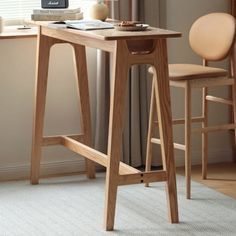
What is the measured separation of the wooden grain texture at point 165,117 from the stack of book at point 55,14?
860 millimetres

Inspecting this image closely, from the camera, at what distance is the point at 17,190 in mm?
4266

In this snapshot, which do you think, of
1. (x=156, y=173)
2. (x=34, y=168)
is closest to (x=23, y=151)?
(x=34, y=168)

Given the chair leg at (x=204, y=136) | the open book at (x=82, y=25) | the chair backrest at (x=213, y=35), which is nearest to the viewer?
the open book at (x=82, y=25)

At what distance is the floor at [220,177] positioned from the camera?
4.28m

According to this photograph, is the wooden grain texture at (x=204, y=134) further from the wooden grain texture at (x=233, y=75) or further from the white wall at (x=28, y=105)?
the white wall at (x=28, y=105)

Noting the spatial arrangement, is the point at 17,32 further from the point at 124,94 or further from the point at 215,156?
the point at 215,156

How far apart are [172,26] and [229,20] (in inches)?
24.5

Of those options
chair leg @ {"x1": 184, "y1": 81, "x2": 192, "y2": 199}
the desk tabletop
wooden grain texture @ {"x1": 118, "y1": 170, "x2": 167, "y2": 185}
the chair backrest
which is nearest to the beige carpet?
chair leg @ {"x1": 184, "y1": 81, "x2": 192, "y2": 199}

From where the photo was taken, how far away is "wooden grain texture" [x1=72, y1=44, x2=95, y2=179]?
4410 millimetres

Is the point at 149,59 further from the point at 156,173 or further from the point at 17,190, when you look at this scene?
the point at 17,190

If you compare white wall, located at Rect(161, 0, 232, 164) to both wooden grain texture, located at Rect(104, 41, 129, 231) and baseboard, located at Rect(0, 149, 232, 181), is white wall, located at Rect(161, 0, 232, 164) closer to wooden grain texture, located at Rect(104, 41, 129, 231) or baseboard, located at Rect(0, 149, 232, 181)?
baseboard, located at Rect(0, 149, 232, 181)

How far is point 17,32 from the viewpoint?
4508mm

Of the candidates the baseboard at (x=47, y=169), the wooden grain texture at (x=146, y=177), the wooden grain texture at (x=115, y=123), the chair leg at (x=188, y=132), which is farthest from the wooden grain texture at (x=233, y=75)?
the baseboard at (x=47, y=169)

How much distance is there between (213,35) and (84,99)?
856mm
